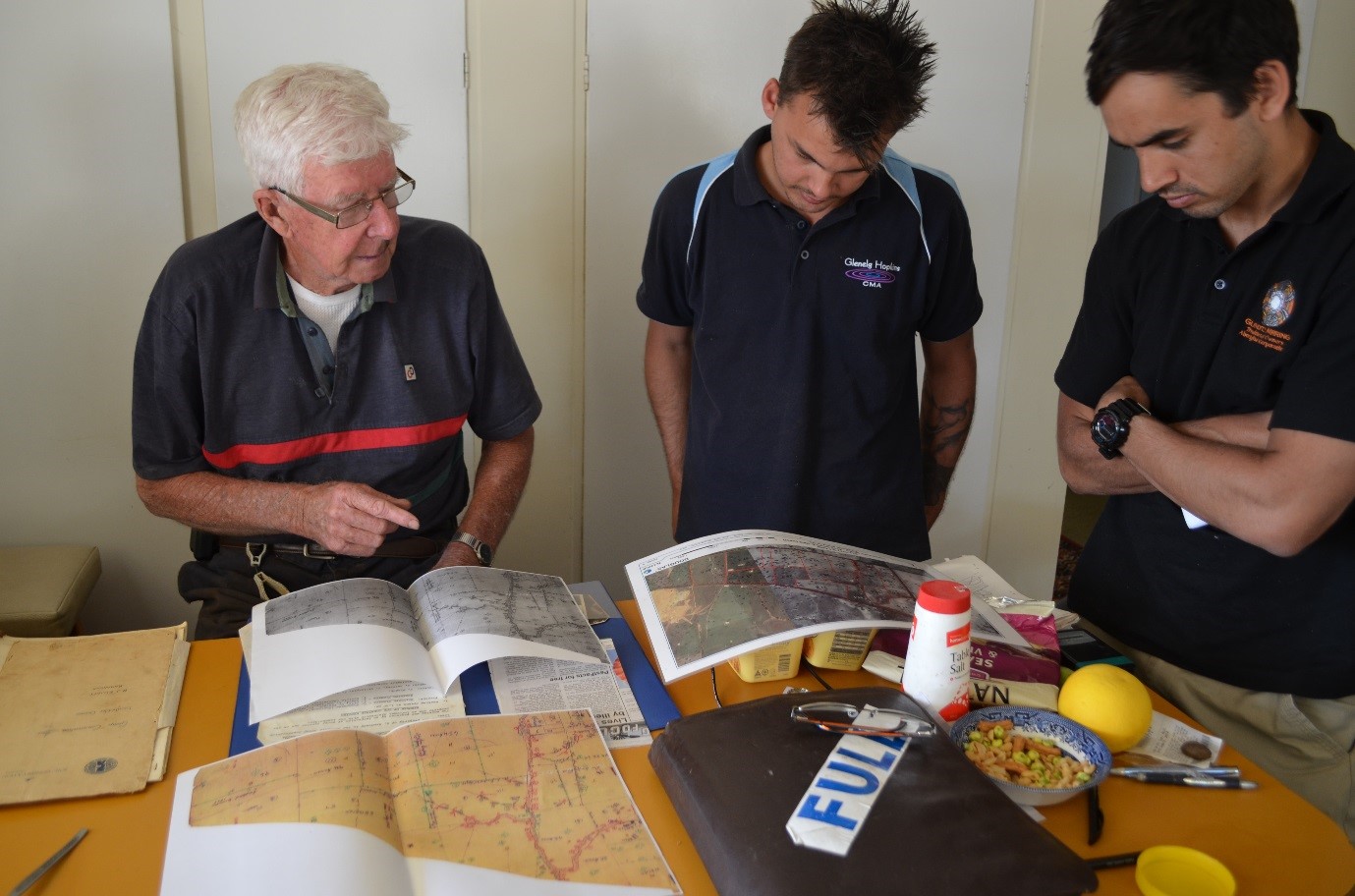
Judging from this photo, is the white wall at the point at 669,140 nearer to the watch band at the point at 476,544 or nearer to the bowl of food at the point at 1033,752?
the watch band at the point at 476,544

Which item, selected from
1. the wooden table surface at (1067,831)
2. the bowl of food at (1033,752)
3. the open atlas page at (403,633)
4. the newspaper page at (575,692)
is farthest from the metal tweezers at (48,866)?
the bowl of food at (1033,752)

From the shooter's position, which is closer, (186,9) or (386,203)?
(386,203)

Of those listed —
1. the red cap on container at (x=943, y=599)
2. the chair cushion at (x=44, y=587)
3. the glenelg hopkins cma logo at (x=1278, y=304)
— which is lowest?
the chair cushion at (x=44, y=587)

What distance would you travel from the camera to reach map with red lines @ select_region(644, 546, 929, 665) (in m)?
1.25

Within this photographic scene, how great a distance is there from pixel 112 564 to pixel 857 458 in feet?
6.01

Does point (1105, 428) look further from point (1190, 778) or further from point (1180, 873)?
point (1180, 873)

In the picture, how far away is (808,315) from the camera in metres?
1.87

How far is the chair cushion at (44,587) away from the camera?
2.12 m

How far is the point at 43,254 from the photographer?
2.30 metres

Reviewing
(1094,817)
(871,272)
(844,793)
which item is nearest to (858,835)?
(844,793)

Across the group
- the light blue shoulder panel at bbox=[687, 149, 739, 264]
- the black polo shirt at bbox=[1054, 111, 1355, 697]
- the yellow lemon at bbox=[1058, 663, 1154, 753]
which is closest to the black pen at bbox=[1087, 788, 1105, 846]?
the yellow lemon at bbox=[1058, 663, 1154, 753]

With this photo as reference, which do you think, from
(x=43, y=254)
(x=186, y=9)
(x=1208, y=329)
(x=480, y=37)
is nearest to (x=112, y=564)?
(x=43, y=254)

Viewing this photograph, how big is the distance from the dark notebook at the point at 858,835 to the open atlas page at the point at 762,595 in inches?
4.9

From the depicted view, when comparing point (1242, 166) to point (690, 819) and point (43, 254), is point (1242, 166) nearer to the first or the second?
point (690, 819)
